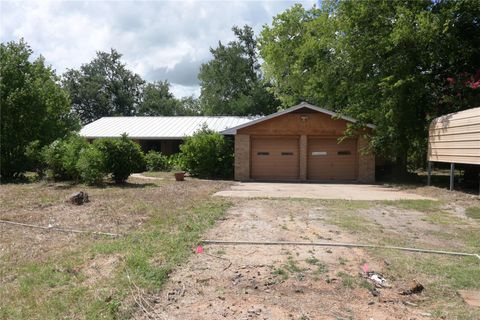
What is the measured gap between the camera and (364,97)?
18.2 metres

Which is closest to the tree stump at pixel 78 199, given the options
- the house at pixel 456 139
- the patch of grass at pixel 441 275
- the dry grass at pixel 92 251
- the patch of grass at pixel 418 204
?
the dry grass at pixel 92 251

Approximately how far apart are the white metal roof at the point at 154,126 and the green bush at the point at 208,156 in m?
4.73

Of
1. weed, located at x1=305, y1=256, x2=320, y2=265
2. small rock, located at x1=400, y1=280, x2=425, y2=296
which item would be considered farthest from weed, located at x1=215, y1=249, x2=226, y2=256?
small rock, located at x1=400, y1=280, x2=425, y2=296

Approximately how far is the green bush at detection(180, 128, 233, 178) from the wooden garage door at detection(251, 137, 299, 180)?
1326 mm

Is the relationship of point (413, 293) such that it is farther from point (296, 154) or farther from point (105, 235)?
point (296, 154)

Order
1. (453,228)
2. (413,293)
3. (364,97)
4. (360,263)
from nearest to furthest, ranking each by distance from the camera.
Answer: (413,293)
(360,263)
(453,228)
(364,97)

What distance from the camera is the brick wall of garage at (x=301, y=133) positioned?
A: 19.9 m

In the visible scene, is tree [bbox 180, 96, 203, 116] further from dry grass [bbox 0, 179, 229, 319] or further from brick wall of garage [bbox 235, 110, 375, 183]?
dry grass [bbox 0, 179, 229, 319]

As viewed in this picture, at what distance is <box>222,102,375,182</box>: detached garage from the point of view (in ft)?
65.3

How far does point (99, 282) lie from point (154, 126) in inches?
942

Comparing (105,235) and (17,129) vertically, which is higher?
(17,129)

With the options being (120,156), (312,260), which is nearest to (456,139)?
(312,260)

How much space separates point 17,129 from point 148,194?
32.6 ft

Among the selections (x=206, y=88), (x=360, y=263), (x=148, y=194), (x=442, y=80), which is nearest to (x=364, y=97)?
(x=442, y=80)
